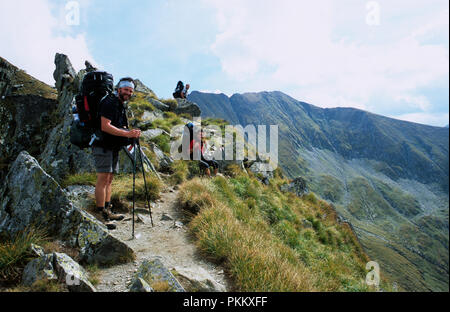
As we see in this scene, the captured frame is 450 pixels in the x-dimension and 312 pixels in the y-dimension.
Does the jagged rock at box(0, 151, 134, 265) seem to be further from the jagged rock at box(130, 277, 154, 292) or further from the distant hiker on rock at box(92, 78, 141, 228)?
the jagged rock at box(130, 277, 154, 292)

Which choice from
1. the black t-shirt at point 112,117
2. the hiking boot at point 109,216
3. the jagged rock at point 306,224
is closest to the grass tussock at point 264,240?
the jagged rock at point 306,224

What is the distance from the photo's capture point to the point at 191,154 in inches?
464

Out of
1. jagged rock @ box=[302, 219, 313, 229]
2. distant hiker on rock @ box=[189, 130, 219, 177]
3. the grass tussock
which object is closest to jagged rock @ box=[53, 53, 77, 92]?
distant hiker on rock @ box=[189, 130, 219, 177]

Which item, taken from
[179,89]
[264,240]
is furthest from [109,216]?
[179,89]

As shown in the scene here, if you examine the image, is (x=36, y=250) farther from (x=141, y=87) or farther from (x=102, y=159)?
(x=141, y=87)

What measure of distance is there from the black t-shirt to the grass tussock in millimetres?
2963

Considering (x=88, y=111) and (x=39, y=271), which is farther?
(x=88, y=111)

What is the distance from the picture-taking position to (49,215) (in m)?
4.27

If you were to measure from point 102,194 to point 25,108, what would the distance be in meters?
8.31

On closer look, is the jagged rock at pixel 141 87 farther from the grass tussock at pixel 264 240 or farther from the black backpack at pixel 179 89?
the grass tussock at pixel 264 240

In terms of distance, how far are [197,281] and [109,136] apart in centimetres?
378

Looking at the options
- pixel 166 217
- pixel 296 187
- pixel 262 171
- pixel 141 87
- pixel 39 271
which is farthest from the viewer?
pixel 141 87
